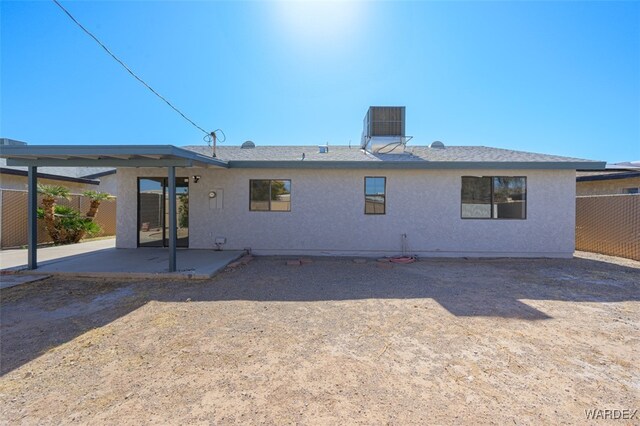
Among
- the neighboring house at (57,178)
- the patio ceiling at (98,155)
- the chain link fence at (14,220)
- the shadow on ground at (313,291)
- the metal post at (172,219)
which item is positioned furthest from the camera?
the neighboring house at (57,178)

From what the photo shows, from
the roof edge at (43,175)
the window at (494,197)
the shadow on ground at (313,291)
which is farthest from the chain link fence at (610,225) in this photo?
the roof edge at (43,175)

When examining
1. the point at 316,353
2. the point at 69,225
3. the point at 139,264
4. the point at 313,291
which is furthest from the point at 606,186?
the point at 69,225

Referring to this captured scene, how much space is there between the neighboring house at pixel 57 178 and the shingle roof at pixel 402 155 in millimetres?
5743

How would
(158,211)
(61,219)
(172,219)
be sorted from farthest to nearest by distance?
(61,219) → (158,211) → (172,219)

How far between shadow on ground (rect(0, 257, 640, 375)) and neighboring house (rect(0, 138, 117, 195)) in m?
3.63

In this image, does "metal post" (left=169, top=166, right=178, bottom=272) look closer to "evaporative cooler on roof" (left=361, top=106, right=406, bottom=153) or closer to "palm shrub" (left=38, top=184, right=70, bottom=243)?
"evaporative cooler on roof" (left=361, top=106, right=406, bottom=153)

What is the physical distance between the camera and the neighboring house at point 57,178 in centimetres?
1109

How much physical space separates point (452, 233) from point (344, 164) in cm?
394

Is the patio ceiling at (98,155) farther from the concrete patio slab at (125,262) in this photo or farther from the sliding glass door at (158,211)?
the sliding glass door at (158,211)

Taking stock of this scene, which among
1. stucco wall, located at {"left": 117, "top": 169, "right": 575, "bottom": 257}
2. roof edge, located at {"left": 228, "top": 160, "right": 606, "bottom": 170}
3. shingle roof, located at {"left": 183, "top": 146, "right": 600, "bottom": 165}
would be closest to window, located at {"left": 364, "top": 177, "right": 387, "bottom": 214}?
stucco wall, located at {"left": 117, "top": 169, "right": 575, "bottom": 257}

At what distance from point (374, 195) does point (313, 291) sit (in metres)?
4.34

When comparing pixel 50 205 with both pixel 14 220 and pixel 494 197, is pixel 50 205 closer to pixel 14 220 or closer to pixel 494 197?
pixel 14 220

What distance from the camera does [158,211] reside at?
31.1 feet

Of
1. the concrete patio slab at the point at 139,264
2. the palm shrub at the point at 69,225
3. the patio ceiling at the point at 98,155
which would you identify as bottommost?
the concrete patio slab at the point at 139,264
